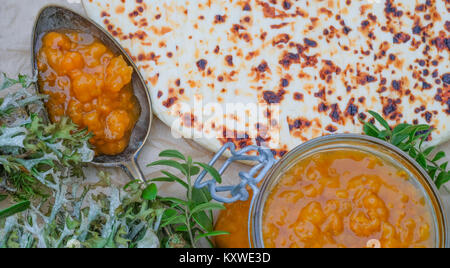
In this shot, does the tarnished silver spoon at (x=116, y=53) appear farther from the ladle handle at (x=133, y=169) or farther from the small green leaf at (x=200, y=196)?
the small green leaf at (x=200, y=196)

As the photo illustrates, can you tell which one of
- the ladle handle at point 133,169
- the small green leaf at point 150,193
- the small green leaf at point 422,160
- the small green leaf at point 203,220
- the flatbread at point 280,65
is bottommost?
the small green leaf at point 203,220

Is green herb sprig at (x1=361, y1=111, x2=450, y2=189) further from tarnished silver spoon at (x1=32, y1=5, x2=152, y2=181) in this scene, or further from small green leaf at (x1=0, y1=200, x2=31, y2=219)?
small green leaf at (x1=0, y1=200, x2=31, y2=219)

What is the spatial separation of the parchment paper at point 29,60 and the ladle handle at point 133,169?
2.4 inches

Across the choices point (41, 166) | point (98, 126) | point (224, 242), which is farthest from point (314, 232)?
point (41, 166)

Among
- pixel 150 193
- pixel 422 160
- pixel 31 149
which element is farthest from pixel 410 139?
pixel 31 149

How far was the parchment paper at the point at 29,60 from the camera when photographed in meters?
1.36

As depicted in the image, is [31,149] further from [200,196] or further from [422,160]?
[422,160]

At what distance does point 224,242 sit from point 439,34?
897 mm

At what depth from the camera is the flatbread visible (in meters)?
1.28

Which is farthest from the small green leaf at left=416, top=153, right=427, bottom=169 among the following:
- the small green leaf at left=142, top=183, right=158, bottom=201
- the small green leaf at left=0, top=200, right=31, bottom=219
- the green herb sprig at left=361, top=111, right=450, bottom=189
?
the small green leaf at left=0, top=200, right=31, bottom=219

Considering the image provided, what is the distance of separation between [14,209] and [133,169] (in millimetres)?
360

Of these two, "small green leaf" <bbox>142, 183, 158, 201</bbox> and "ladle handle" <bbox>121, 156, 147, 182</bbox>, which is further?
"ladle handle" <bbox>121, 156, 147, 182</bbox>

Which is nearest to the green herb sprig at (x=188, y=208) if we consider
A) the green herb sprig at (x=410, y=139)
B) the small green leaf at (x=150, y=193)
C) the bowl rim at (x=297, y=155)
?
the small green leaf at (x=150, y=193)

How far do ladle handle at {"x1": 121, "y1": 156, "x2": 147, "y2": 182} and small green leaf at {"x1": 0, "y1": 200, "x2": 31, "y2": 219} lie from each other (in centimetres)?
30
